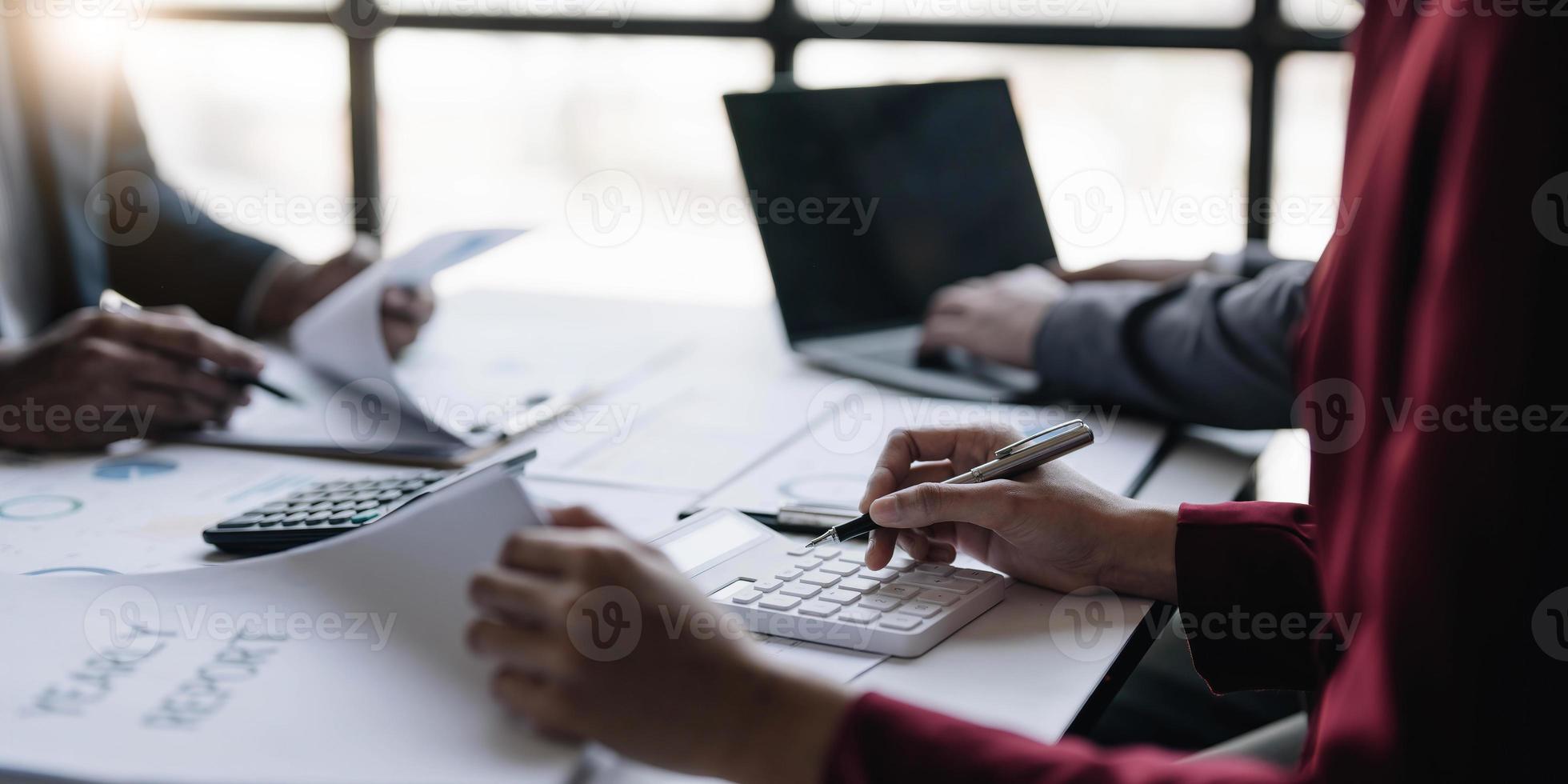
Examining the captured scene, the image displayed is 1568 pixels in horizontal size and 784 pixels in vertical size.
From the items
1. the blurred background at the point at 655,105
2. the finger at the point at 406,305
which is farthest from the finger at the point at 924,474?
the blurred background at the point at 655,105

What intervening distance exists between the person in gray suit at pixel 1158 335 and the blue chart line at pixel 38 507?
2.75ft

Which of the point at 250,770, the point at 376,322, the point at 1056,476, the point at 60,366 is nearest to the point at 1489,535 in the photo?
the point at 1056,476

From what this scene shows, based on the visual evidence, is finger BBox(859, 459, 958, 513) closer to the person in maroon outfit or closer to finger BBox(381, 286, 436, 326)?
the person in maroon outfit

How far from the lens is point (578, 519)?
59 centimetres

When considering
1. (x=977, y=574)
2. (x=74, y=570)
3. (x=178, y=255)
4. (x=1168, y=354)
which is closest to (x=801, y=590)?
(x=977, y=574)

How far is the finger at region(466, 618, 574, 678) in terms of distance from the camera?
547 mm

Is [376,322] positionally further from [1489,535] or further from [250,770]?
[1489,535]

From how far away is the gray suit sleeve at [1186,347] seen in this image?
3.70ft

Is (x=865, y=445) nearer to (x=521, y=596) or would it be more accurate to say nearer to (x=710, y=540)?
(x=710, y=540)

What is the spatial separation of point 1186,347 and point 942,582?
0.52 meters

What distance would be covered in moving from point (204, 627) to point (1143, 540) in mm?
548

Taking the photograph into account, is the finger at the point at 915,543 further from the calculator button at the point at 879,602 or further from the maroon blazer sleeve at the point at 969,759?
the maroon blazer sleeve at the point at 969,759

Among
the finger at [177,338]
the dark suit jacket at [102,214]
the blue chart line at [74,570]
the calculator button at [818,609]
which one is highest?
the dark suit jacket at [102,214]

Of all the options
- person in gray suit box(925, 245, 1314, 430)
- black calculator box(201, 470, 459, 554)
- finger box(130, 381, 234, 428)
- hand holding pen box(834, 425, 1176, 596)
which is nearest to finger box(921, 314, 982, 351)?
person in gray suit box(925, 245, 1314, 430)
